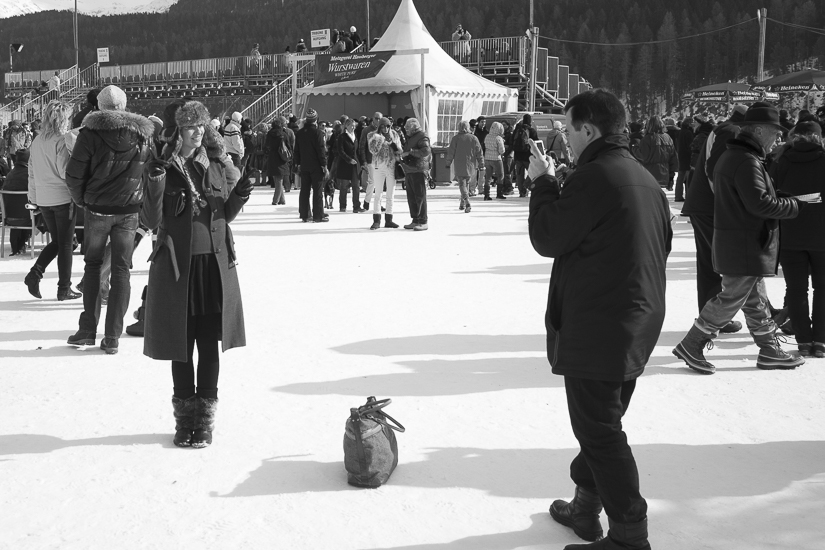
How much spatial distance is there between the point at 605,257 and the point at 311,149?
1132 centimetres

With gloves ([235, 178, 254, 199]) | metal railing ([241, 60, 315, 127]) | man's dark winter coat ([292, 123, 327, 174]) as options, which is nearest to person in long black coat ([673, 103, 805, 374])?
gloves ([235, 178, 254, 199])

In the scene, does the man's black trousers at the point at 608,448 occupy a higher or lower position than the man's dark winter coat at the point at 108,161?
lower

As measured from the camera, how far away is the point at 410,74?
24.9 metres

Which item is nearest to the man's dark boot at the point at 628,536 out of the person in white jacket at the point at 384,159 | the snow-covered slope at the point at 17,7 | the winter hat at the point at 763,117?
the winter hat at the point at 763,117

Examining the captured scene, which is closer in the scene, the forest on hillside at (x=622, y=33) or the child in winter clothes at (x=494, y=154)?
the child in winter clothes at (x=494, y=154)

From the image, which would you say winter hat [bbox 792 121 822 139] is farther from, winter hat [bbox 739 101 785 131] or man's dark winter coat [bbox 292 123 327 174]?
man's dark winter coat [bbox 292 123 327 174]

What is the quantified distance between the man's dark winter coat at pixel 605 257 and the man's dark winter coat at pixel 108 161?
375 cm

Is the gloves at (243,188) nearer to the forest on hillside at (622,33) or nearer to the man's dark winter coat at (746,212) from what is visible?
the man's dark winter coat at (746,212)

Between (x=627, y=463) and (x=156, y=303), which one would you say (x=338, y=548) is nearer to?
(x=627, y=463)

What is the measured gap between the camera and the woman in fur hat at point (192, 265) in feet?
13.6

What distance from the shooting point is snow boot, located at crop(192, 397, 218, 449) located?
423 centimetres

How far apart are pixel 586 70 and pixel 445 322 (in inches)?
2149

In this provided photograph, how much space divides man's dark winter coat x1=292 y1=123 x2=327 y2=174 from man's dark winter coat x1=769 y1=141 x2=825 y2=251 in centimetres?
860

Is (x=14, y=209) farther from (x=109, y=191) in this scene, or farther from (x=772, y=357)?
(x=772, y=357)
